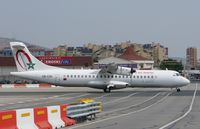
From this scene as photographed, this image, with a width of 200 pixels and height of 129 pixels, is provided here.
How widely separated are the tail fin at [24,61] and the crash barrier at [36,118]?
37958mm

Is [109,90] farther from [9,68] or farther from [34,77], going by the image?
[9,68]

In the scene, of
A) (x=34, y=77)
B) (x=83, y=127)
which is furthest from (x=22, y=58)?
(x=83, y=127)

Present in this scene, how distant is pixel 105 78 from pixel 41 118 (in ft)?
128

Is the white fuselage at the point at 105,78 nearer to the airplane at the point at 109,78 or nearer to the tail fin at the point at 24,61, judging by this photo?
the airplane at the point at 109,78

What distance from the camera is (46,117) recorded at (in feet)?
55.7

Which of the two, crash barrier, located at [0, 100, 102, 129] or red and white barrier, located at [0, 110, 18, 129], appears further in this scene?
crash barrier, located at [0, 100, 102, 129]

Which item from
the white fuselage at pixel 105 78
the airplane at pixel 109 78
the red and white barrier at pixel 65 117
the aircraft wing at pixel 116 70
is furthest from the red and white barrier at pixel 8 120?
the white fuselage at pixel 105 78

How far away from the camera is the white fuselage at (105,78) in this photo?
55094 millimetres

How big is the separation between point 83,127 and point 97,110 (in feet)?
13.8

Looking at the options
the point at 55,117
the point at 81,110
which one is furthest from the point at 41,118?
the point at 81,110

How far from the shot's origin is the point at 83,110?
20.1m

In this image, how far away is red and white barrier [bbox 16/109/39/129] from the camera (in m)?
14.7

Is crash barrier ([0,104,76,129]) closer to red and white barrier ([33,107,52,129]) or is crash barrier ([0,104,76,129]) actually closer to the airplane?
red and white barrier ([33,107,52,129])

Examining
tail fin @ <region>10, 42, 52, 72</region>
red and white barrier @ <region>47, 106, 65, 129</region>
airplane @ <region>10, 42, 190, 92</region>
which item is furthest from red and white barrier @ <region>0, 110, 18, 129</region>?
tail fin @ <region>10, 42, 52, 72</region>
